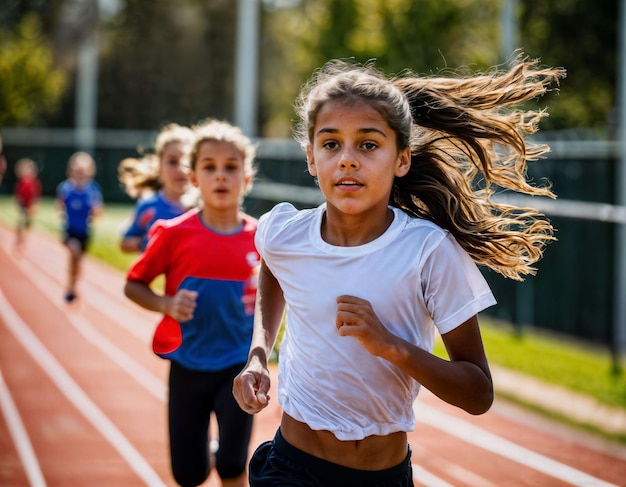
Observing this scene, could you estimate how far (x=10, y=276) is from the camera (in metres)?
17.4

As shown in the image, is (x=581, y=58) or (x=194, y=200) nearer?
(x=194, y=200)

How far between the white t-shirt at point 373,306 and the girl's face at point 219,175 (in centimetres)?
177

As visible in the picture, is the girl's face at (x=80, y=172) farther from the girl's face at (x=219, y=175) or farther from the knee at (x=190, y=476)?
the knee at (x=190, y=476)

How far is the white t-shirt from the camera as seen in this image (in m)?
3.02

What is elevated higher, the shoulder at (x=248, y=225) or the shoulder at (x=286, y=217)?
the shoulder at (x=286, y=217)

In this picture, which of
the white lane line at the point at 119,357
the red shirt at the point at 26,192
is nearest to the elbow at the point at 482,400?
the white lane line at the point at 119,357

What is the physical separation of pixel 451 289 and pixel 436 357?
0.22 meters

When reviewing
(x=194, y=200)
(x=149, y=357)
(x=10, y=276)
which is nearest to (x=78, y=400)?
(x=149, y=357)

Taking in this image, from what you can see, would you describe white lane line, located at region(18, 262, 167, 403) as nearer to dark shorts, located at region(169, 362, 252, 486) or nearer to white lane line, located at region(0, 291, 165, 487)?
white lane line, located at region(0, 291, 165, 487)

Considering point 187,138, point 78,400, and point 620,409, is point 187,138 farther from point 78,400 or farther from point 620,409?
point 620,409

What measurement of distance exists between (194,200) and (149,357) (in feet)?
16.9

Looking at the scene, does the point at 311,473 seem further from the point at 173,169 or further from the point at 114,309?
the point at 114,309

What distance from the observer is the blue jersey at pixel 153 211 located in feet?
22.7

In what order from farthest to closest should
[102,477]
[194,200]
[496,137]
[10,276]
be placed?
[10,276], [102,477], [194,200], [496,137]
